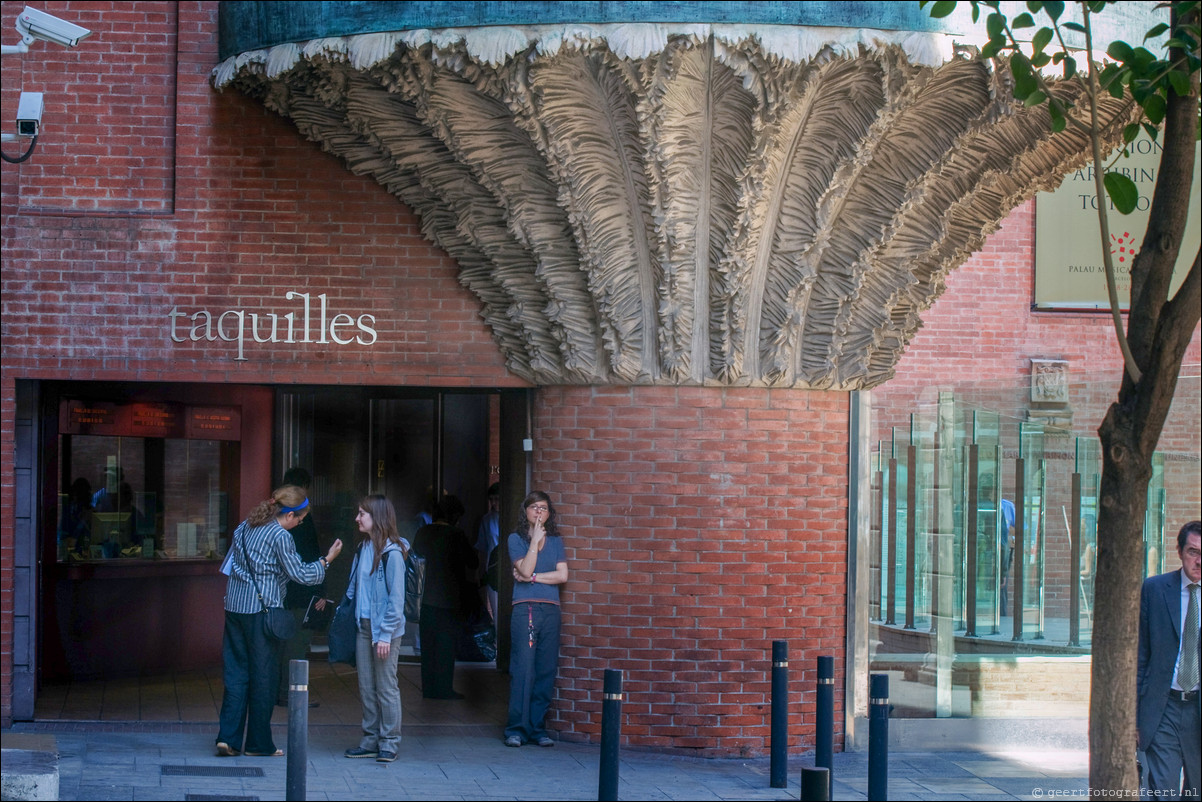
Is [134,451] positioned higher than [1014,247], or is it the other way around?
[1014,247]

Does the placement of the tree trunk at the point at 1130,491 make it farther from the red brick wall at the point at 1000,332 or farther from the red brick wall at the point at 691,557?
the red brick wall at the point at 1000,332

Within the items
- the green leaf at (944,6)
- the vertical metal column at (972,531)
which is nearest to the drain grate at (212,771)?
the vertical metal column at (972,531)

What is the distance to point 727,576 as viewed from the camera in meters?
9.80

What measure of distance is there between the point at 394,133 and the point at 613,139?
64.4 inches

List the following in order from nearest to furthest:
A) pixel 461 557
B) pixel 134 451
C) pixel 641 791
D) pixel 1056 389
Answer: pixel 641 791 < pixel 461 557 < pixel 134 451 < pixel 1056 389

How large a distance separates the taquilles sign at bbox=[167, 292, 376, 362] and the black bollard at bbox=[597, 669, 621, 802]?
158 inches

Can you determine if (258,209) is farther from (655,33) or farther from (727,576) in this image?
(727,576)

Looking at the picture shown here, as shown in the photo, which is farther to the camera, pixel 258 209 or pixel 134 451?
pixel 134 451

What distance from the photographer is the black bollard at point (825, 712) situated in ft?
27.1

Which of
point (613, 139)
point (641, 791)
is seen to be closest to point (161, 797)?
point (641, 791)

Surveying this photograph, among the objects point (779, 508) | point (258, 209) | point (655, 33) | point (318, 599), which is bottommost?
point (318, 599)

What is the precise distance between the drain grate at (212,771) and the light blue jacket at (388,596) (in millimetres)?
1120

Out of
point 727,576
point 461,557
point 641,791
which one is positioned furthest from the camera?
point 461,557

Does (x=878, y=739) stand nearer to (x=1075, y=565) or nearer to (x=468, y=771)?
(x=468, y=771)
